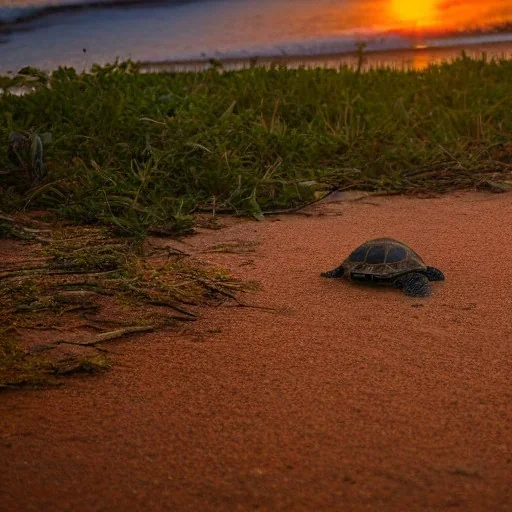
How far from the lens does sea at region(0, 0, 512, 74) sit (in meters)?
11.9

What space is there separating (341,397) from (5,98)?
523cm

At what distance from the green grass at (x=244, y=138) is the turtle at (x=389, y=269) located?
4.05 feet

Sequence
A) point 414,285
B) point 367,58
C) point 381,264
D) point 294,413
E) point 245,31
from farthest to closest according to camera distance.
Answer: point 245,31 → point 367,58 → point 381,264 → point 414,285 → point 294,413

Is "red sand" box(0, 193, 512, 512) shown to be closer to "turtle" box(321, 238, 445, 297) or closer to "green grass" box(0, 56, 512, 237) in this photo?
"turtle" box(321, 238, 445, 297)

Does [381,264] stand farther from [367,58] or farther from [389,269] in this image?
[367,58]

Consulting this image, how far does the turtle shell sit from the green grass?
4.10 feet

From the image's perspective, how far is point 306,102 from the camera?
850 cm

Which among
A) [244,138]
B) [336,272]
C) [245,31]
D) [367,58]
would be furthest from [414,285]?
[245,31]

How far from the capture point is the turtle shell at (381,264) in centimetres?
480

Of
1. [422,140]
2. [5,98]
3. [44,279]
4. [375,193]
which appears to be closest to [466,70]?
[422,140]

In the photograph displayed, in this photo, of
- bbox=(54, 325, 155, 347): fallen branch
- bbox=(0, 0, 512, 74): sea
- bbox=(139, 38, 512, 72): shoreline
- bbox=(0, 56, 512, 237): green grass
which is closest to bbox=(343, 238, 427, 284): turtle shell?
bbox=(54, 325, 155, 347): fallen branch

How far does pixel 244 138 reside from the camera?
7.37 m

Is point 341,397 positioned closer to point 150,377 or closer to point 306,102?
point 150,377

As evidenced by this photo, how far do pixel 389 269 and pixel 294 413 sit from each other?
149cm
